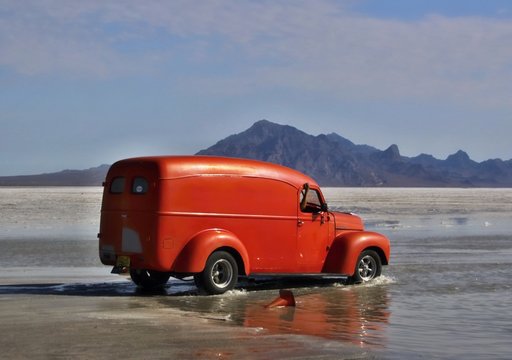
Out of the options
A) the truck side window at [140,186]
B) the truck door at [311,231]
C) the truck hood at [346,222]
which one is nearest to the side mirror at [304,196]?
the truck door at [311,231]

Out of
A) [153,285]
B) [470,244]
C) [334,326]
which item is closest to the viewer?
[334,326]

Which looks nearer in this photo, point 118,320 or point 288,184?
point 118,320

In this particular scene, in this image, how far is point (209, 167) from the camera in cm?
1407

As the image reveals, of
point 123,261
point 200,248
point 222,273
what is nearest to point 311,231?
point 222,273

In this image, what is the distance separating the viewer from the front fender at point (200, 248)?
13401mm

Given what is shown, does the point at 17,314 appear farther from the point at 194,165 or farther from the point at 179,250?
the point at 194,165

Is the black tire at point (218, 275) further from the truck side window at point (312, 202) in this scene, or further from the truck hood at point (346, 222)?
the truck hood at point (346, 222)

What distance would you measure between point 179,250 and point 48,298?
225 cm

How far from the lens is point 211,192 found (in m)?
14.0

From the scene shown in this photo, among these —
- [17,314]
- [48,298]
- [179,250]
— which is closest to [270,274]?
[179,250]

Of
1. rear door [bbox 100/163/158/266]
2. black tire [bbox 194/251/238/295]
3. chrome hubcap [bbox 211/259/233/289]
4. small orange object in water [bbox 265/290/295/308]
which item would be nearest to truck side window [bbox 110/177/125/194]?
rear door [bbox 100/163/158/266]

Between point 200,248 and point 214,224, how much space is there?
0.65 metres

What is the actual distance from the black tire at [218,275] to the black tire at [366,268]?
121 inches

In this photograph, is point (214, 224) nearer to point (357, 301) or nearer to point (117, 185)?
point (117, 185)
